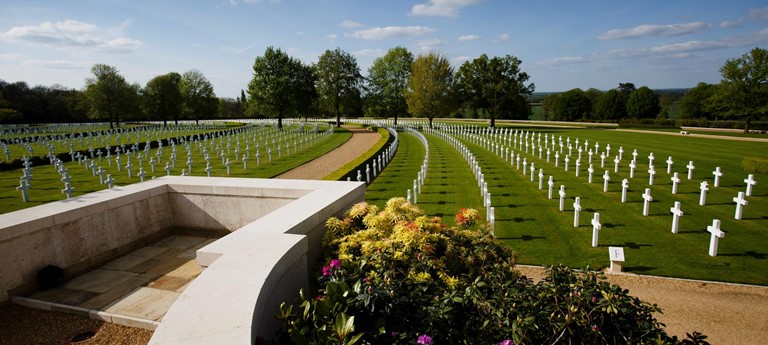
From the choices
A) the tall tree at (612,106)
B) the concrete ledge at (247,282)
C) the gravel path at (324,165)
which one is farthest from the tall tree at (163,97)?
the tall tree at (612,106)

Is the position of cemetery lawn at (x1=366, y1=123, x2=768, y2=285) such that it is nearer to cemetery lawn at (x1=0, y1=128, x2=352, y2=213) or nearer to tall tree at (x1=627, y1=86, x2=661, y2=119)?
cemetery lawn at (x1=0, y1=128, x2=352, y2=213)

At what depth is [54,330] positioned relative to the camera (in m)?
4.16

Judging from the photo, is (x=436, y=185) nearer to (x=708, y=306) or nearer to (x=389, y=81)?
(x=708, y=306)

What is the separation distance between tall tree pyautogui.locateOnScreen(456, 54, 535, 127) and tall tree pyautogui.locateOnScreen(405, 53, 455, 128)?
12.4ft

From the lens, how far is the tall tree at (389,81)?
67.1m

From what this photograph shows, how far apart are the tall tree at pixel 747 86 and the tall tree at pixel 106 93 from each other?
76217 mm

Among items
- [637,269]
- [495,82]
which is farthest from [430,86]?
[637,269]

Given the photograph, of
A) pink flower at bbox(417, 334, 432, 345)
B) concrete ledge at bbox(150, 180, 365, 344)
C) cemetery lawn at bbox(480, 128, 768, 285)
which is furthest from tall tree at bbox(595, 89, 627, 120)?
pink flower at bbox(417, 334, 432, 345)

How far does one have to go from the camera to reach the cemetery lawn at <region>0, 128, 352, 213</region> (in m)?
15.7

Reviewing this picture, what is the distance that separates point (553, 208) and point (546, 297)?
981 centimetres

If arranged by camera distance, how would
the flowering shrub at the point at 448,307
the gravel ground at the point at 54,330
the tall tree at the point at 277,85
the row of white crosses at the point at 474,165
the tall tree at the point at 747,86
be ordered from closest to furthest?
the flowering shrub at the point at 448,307
the gravel ground at the point at 54,330
the row of white crosses at the point at 474,165
the tall tree at the point at 747,86
the tall tree at the point at 277,85

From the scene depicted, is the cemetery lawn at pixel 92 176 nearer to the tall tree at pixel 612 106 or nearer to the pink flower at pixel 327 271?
the pink flower at pixel 327 271

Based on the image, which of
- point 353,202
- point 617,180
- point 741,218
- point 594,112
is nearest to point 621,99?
point 594,112

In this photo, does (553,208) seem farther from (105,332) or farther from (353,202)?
(105,332)
